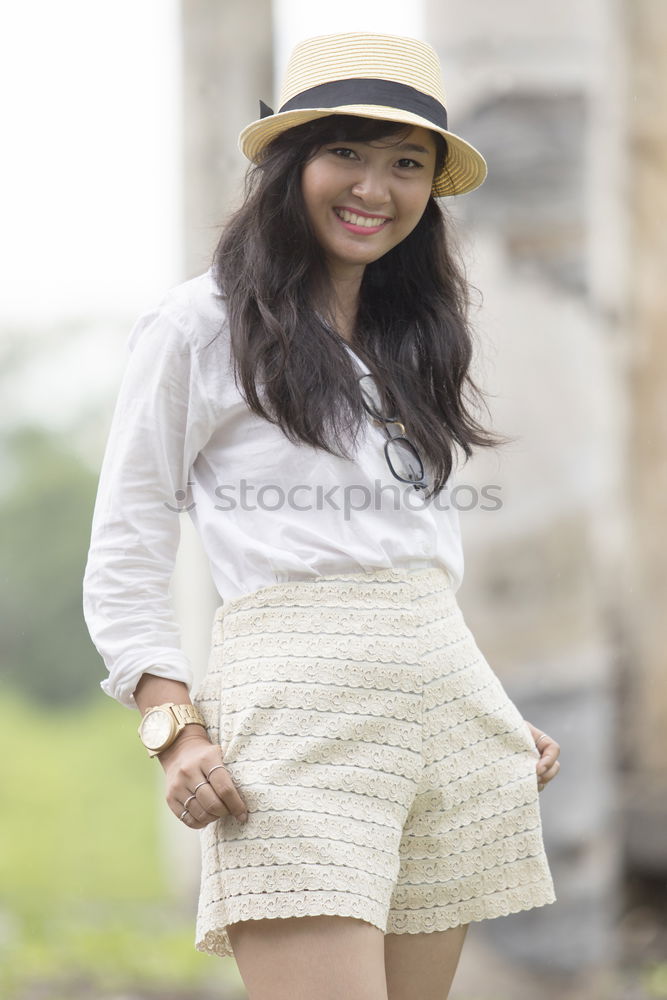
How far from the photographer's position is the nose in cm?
165

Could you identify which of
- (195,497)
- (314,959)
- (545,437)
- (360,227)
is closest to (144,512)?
(195,497)

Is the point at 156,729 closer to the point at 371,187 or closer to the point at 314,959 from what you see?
the point at 314,959

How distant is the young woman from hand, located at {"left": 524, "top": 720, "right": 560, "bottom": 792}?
1.2 inches

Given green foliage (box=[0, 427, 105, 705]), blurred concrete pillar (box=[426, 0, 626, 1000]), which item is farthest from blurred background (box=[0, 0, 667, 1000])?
green foliage (box=[0, 427, 105, 705])

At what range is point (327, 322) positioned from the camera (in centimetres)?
171

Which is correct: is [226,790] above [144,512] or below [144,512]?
below

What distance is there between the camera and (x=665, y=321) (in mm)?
4730

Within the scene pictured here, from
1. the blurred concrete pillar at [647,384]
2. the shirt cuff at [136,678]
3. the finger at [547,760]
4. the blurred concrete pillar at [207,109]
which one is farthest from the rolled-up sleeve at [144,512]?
the blurred concrete pillar at [647,384]

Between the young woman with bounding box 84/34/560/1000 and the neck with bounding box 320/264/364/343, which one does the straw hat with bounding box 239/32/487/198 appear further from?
the neck with bounding box 320/264/364/343

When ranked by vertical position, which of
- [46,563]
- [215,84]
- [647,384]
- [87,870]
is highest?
[215,84]

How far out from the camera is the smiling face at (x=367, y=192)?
1.66m

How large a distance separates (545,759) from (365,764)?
13.7 inches

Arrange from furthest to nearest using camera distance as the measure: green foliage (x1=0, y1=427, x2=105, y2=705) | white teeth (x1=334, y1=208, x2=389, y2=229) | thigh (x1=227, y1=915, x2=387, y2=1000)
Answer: green foliage (x1=0, y1=427, x2=105, y2=705), white teeth (x1=334, y1=208, x2=389, y2=229), thigh (x1=227, y1=915, x2=387, y2=1000)

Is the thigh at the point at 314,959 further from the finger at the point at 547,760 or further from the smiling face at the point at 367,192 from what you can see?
the smiling face at the point at 367,192
